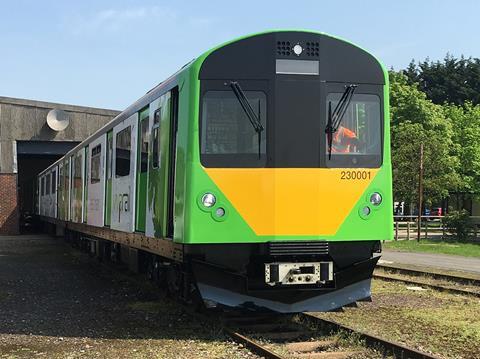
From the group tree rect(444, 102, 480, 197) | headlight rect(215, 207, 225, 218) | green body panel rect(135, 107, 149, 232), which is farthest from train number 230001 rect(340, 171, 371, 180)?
tree rect(444, 102, 480, 197)

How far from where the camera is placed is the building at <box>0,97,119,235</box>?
28578 mm

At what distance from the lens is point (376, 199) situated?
286 inches

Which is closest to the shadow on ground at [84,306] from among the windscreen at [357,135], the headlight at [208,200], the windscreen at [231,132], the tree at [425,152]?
the headlight at [208,200]

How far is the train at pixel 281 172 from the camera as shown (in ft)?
22.6

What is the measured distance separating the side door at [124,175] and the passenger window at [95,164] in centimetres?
182

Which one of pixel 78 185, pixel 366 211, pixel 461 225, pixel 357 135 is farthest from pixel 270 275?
pixel 461 225

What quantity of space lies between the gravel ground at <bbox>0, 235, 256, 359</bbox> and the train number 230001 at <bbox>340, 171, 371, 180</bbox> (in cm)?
226

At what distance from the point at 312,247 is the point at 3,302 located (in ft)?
18.0

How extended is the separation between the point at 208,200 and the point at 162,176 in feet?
4.42

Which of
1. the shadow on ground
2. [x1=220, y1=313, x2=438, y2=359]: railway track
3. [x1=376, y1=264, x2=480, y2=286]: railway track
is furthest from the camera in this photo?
[x1=376, y1=264, x2=480, y2=286]: railway track

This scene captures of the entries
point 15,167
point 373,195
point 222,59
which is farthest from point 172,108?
point 15,167

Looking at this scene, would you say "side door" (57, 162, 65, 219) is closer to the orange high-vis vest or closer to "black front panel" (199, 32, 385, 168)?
"black front panel" (199, 32, 385, 168)

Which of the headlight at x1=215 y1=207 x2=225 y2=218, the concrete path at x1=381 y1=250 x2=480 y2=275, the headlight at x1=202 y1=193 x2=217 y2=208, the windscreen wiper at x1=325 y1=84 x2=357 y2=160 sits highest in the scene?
the windscreen wiper at x1=325 y1=84 x2=357 y2=160

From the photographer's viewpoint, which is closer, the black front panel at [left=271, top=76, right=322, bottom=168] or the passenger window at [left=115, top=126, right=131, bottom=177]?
the black front panel at [left=271, top=76, right=322, bottom=168]
